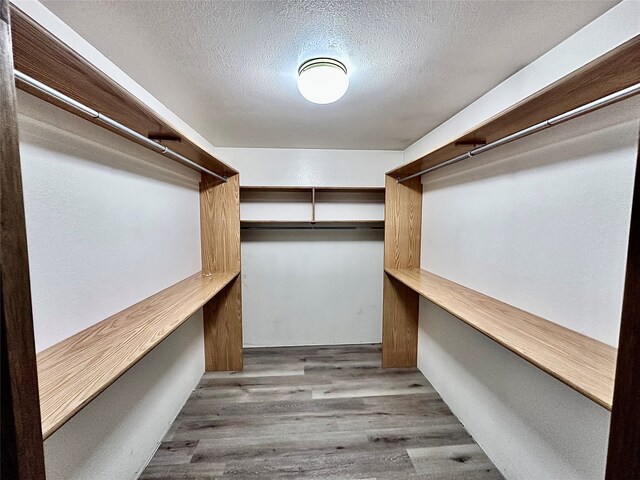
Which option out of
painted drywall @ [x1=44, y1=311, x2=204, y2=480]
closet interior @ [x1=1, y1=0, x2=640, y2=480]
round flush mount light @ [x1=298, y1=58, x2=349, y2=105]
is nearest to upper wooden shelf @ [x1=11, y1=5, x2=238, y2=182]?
closet interior @ [x1=1, y1=0, x2=640, y2=480]

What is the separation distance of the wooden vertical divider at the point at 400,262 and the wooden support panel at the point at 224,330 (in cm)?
146

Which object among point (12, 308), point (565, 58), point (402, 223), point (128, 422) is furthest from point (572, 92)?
point (128, 422)

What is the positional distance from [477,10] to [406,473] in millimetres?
2332

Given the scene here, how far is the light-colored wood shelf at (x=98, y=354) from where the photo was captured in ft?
2.41

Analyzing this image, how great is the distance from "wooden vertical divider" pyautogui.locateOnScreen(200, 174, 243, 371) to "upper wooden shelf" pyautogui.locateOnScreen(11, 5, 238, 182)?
116cm

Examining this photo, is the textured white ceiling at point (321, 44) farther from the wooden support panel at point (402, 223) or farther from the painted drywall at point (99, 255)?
the wooden support panel at point (402, 223)

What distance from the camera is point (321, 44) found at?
120cm

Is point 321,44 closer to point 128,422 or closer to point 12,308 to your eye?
point 12,308

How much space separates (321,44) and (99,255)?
1.41 m

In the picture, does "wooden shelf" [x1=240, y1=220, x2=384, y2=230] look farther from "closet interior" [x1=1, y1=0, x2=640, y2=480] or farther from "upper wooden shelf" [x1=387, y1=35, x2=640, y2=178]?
"upper wooden shelf" [x1=387, y1=35, x2=640, y2=178]

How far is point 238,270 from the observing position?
2.54 m

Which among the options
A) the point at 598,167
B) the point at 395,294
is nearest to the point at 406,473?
the point at 395,294

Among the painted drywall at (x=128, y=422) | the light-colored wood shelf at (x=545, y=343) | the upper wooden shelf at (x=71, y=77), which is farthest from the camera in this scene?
the painted drywall at (x=128, y=422)

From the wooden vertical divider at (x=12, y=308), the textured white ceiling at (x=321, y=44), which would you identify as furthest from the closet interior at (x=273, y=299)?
the textured white ceiling at (x=321, y=44)
